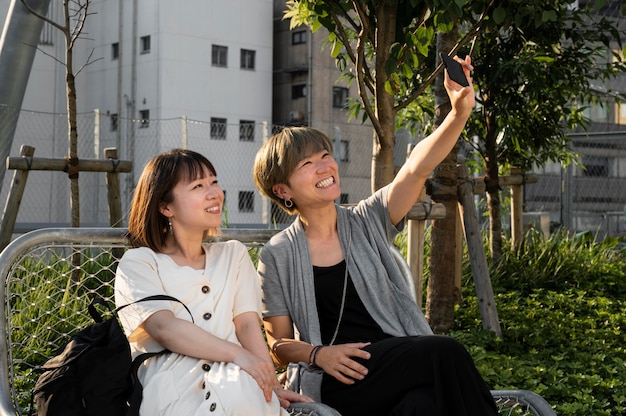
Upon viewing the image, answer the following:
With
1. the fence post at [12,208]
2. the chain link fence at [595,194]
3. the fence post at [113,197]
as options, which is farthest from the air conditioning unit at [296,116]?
the fence post at [12,208]

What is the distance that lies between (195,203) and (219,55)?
2768 centimetres

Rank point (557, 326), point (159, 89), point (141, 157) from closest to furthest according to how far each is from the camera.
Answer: point (557, 326) < point (141, 157) < point (159, 89)

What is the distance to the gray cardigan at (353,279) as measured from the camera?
130 inches

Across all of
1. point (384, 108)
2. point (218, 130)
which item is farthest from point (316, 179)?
point (218, 130)

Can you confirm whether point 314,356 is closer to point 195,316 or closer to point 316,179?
point 195,316

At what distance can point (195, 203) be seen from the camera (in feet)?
9.82

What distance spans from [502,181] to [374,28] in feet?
13.0

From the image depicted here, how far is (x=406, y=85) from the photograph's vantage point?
7.85 metres

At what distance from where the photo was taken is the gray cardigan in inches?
130

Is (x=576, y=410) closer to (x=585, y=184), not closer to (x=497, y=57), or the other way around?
(x=497, y=57)

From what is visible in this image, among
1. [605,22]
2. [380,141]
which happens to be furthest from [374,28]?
[605,22]

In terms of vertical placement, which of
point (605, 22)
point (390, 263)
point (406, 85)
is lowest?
point (390, 263)

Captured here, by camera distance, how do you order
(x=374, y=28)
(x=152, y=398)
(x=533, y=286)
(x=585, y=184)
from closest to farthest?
(x=152, y=398)
(x=374, y=28)
(x=533, y=286)
(x=585, y=184)

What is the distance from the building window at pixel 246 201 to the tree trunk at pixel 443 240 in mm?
20416
